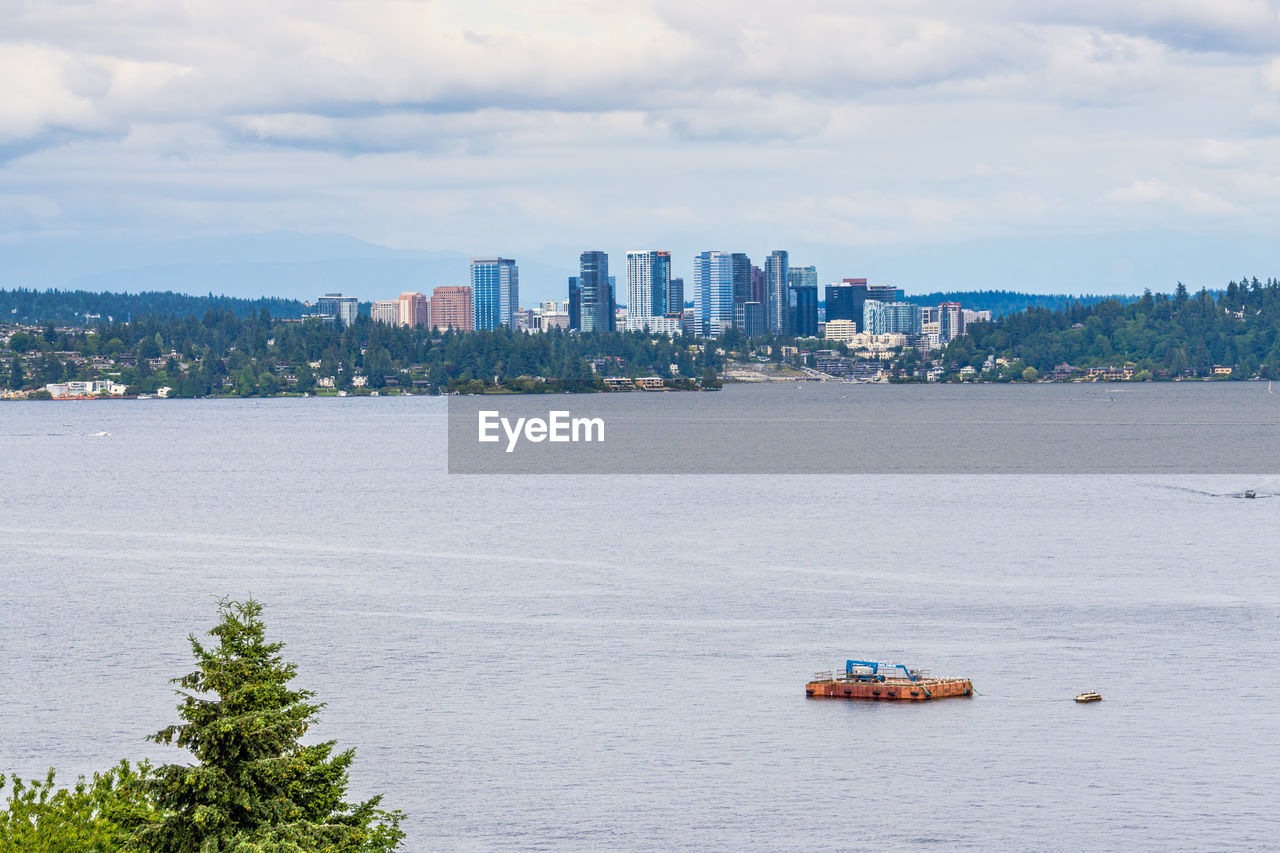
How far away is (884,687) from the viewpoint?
5312 cm

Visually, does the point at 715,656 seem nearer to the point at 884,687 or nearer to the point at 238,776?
the point at 884,687

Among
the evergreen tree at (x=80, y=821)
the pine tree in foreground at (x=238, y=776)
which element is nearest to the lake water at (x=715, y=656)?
the evergreen tree at (x=80, y=821)

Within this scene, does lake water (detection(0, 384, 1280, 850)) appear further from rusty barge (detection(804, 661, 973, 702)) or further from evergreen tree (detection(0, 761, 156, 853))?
evergreen tree (detection(0, 761, 156, 853))

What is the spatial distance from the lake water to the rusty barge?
2.08ft

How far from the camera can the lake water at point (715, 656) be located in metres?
42.1

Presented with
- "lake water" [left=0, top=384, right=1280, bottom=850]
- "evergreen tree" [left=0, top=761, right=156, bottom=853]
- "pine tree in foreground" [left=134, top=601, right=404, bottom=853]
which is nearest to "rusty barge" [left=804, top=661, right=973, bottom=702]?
"lake water" [left=0, top=384, right=1280, bottom=850]

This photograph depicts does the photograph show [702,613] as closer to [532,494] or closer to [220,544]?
[220,544]

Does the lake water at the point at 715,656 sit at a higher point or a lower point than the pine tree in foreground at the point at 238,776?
lower

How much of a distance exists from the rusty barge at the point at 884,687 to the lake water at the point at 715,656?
0.64 m

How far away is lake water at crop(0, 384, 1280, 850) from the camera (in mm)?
42062

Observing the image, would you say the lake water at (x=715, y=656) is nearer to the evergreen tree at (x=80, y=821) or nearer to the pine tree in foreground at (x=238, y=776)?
the evergreen tree at (x=80, y=821)

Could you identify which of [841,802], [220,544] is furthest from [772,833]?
[220,544]

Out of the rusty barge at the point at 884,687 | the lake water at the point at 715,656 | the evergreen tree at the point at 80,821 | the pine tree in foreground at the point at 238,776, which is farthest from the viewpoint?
the rusty barge at the point at 884,687

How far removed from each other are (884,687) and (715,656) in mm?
7551
